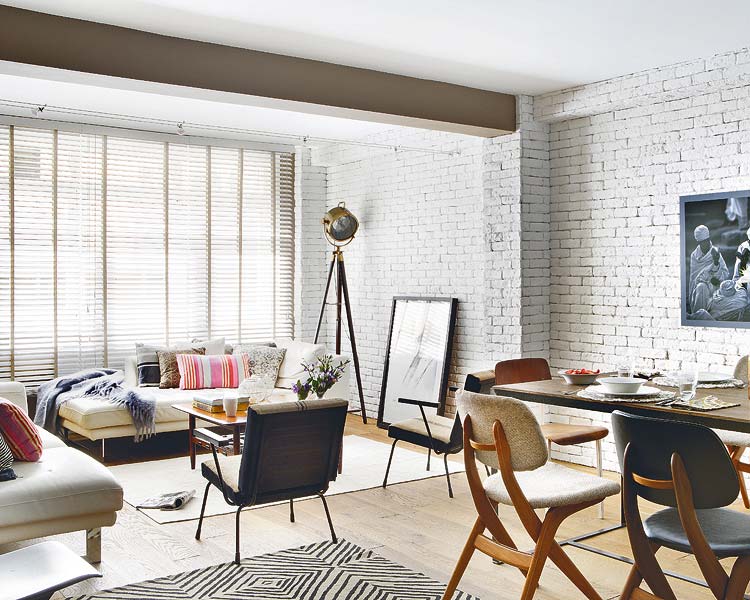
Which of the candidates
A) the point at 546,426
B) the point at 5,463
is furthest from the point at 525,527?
the point at 5,463

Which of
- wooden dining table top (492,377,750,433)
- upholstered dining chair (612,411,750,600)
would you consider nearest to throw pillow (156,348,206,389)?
wooden dining table top (492,377,750,433)

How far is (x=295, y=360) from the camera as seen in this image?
724 centimetres

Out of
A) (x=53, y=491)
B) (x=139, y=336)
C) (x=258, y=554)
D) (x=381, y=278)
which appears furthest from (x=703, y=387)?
(x=139, y=336)

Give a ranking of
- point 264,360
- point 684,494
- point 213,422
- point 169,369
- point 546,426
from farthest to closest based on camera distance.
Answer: point 264,360, point 169,369, point 213,422, point 546,426, point 684,494

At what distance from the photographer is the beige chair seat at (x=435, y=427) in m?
4.90

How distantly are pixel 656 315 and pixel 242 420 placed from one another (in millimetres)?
2858

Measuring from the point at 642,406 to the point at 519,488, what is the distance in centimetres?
59

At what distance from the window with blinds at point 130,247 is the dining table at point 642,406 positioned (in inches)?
176

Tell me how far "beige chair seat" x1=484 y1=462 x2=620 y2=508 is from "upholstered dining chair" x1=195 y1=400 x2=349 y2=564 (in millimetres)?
952

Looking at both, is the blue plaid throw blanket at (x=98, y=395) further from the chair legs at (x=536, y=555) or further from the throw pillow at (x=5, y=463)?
the chair legs at (x=536, y=555)

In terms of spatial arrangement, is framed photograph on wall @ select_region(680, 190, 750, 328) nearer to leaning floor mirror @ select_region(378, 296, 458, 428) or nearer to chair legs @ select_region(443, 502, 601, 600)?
leaning floor mirror @ select_region(378, 296, 458, 428)

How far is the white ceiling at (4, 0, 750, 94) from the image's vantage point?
4.13m

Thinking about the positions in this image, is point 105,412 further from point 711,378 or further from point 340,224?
point 711,378

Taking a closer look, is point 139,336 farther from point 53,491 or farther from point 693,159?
point 693,159
